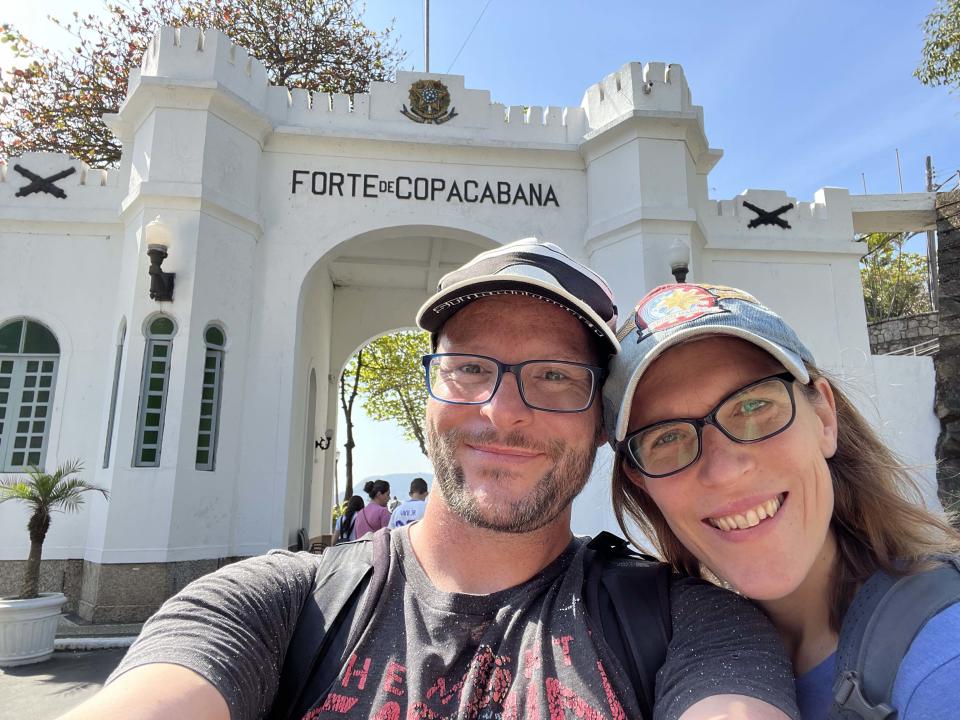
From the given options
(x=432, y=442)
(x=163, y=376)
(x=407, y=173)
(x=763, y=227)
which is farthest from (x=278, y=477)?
(x=763, y=227)

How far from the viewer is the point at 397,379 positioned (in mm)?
20406

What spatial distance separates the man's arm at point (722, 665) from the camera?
102 cm

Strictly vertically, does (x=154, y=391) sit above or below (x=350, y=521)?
above

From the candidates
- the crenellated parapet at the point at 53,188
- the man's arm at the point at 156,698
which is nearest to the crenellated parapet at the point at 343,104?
the crenellated parapet at the point at 53,188

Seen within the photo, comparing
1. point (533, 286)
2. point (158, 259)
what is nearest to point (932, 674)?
point (533, 286)

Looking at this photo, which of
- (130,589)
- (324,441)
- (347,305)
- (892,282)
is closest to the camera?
(130,589)

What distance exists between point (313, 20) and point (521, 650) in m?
14.5

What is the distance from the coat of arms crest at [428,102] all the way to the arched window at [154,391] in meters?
4.20

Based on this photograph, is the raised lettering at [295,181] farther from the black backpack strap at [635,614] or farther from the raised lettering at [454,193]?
the black backpack strap at [635,614]

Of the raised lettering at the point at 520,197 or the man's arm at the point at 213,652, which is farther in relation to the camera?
the raised lettering at the point at 520,197

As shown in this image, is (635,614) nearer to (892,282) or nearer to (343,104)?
(343,104)

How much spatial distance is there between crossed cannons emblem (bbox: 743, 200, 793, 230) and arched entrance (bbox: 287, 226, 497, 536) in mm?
3823

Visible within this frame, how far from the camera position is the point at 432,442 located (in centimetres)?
154

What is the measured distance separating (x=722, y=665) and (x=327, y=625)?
0.81 meters
